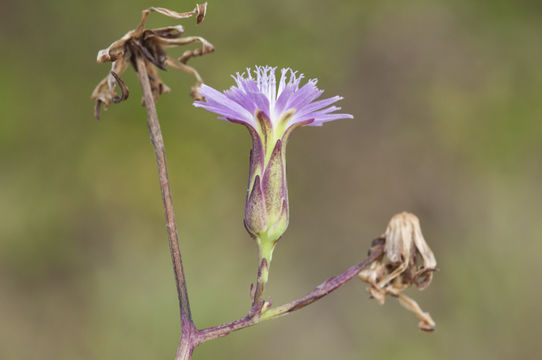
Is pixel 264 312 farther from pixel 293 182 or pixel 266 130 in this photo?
pixel 293 182

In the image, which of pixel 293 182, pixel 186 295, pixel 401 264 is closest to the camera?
pixel 186 295

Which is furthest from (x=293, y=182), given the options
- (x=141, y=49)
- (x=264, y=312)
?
(x=264, y=312)

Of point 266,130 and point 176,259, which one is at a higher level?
point 266,130

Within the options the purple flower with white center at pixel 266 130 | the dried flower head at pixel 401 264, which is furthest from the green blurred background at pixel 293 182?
the purple flower with white center at pixel 266 130

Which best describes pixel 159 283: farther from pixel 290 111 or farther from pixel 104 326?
pixel 290 111

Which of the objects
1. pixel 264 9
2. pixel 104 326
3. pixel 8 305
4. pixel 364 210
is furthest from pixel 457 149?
pixel 8 305

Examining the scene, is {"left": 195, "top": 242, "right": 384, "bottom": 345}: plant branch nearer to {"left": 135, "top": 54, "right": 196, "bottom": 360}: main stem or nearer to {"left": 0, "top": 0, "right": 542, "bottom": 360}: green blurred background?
{"left": 135, "top": 54, "right": 196, "bottom": 360}: main stem
